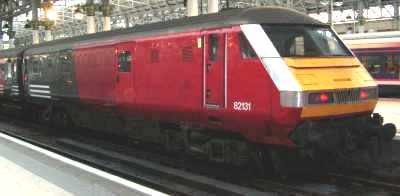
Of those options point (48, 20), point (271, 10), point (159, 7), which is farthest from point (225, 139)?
point (159, 7)

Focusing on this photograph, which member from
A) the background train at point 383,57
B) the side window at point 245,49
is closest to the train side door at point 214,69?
the side window at point 245,49

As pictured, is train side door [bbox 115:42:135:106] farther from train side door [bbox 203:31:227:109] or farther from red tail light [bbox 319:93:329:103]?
red tail light [bbox 319:93:329:103]

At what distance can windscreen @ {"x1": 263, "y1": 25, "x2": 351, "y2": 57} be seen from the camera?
28.4 feet

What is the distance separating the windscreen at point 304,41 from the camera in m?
8.65

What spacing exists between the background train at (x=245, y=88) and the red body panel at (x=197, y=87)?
0.06ft

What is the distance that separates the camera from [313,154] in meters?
8.18

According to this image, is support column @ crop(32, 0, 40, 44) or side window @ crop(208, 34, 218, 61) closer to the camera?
side window @ crop(208, 34, 218, 61)

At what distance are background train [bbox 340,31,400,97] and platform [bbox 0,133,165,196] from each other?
17.2 m

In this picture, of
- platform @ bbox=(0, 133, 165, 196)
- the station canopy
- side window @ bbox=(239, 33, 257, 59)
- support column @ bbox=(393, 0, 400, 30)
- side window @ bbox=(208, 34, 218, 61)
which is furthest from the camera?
support column @ bbox=(393, 0, 400, 30)

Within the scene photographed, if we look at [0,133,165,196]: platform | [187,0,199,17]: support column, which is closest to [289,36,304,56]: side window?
[0,133,165,196]: platform

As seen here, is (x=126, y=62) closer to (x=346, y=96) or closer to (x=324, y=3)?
(x=346, y=96)

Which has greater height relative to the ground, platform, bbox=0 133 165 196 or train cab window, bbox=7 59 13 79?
train cab window, bbox=7 59 13 79

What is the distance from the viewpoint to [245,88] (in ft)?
28.2

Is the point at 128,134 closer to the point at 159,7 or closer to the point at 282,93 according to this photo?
the point at 282,93
